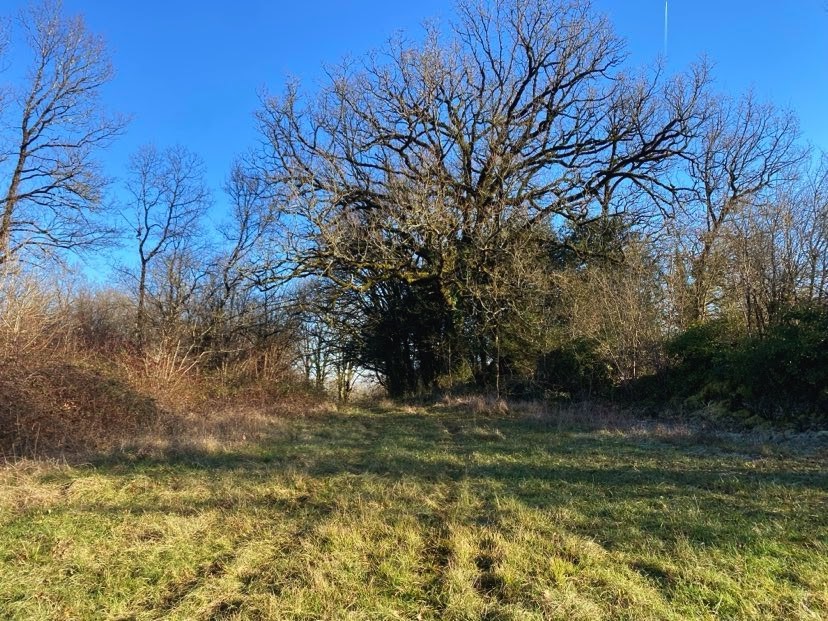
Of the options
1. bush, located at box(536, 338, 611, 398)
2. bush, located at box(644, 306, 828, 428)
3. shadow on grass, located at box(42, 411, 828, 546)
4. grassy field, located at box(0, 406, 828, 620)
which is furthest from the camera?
bush, located at box(536, 338, 611, 398)

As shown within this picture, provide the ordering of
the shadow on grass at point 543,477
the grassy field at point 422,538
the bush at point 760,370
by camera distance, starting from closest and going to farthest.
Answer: the grassy field at point 422,538, the shadow on grass at point 543,477, the bush at point 760,370

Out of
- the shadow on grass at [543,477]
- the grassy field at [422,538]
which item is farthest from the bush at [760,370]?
the shadow on grass at [543,477]

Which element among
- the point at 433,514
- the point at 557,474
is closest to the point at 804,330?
the point at 557,474

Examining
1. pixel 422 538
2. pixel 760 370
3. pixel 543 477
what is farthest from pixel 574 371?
pixel 422 538

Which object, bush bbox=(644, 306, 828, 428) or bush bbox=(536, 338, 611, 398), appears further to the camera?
bush bbox=(536, 338, 611, 398)

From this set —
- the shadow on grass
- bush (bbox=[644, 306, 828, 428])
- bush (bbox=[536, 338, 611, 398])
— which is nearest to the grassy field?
the shadow on grass

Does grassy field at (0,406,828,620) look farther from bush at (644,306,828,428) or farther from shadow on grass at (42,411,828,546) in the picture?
bush at (644,306,828,428)

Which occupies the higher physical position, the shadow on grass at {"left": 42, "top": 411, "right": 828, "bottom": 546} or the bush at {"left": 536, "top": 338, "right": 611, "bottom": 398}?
the bush at {"left": 536, "top": 338, "right": 611, "bottom": 398}

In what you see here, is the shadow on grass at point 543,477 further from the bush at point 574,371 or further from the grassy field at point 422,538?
the bush at point 574,371

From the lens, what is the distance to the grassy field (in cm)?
359

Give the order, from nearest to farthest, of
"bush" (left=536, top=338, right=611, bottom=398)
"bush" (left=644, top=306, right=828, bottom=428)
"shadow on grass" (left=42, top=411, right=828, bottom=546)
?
1. "shadow on grass" (left=42, top=411, right=828, bottom=546)
2. "bush" (left=644, top=306, right=828, bottom=428)
3. "bush" (left=536, top=338, right=611, bottom=398)

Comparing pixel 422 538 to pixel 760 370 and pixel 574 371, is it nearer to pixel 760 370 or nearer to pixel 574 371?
pixel 760 370

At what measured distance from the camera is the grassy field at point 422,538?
11.8 feet

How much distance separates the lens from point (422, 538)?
470 centimetres
